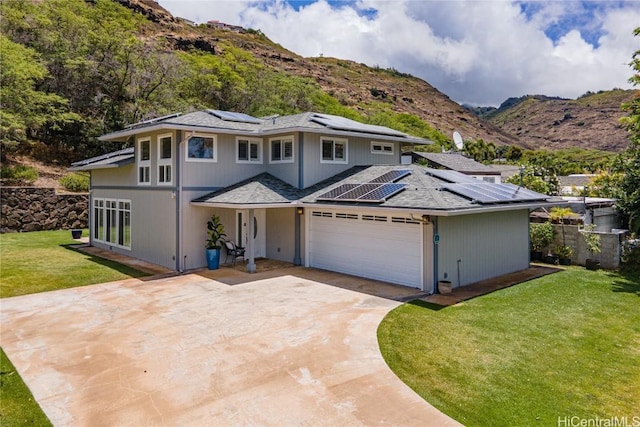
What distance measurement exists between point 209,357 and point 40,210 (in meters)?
21.0

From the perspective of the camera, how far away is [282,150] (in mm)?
15617

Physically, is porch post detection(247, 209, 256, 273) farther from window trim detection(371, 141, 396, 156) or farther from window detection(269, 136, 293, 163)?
window trim detection(371, 141, 396, 156)

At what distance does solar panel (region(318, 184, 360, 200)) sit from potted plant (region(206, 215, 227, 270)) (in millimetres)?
3903

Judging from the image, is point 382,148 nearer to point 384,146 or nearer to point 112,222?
point 384,146

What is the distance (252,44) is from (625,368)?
104085 millimetres

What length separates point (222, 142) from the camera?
14641 mm

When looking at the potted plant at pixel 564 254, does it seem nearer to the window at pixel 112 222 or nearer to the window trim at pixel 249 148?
the window trim at pixel 249 148

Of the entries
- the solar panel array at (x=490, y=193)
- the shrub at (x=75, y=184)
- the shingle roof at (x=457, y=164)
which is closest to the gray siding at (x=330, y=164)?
the solar panel array at (x=490, y=193)

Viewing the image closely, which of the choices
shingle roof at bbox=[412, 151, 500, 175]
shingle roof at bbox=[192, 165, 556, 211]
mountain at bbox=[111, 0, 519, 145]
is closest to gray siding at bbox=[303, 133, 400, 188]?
shingle roof at bbox=[192, 165, 556, 211]

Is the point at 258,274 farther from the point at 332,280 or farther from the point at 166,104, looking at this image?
the point at 166,104

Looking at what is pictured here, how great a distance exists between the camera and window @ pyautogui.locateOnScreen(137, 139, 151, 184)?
590 inches

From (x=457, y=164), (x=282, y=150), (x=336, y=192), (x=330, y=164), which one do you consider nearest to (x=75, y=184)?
(x=282, y=150)

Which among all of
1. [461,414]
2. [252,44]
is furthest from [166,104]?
[252,44]

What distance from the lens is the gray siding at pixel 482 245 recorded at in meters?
11.0
